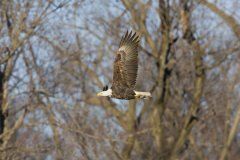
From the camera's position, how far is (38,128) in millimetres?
18297

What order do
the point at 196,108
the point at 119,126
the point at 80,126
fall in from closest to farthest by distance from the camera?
1. the point at 80,126
2. the point at 196,108
3. the point at 119,126

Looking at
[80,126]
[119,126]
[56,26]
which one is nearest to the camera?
[56,26]

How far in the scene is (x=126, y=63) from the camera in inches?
488

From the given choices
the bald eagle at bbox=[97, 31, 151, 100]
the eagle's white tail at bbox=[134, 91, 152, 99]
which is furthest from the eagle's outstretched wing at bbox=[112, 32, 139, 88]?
the eagle's white tail at bbox=[134, 91, 152, 99]

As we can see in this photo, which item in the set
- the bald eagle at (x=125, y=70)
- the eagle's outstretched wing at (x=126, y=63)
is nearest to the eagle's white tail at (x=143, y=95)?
the bald eagle at (x=125, y=70)

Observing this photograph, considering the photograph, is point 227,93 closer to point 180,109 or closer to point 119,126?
point 180,109

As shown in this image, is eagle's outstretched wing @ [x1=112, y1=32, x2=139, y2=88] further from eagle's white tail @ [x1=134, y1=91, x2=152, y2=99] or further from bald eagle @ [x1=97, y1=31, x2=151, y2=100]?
eagle's white tail @ [x1=134, y1=91, x2=152, y2=99]

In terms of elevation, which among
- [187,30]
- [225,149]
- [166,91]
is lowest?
[225,149]

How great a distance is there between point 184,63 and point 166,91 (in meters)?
2.23

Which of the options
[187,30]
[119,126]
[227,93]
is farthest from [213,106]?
[187,30]

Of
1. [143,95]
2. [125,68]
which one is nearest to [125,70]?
[125,68]

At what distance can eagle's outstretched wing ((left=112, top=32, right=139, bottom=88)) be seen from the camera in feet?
40.4

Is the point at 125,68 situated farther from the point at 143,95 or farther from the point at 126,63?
the point at 143,95

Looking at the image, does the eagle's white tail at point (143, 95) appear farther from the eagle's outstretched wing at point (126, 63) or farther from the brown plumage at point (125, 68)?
the eagle's outstretched wing at point (126, 63)
